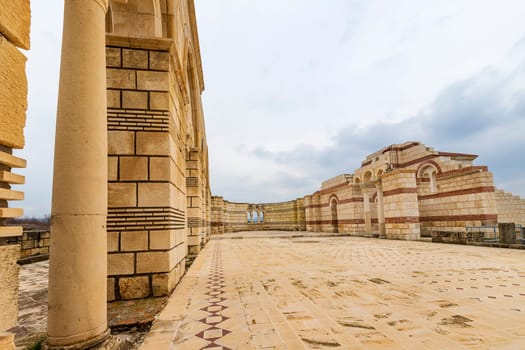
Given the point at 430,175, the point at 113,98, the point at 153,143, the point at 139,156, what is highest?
the point at 113,98

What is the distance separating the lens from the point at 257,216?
33062mm

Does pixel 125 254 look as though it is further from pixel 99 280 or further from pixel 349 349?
pixel 349 349

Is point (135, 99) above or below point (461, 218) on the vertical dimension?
above

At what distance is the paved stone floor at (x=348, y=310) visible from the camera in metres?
2.44

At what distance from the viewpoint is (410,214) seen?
1373 cm

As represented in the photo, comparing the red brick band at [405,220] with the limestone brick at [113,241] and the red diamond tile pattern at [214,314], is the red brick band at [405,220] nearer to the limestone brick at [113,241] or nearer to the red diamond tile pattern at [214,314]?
the red diamond tile pattern at [214,314]

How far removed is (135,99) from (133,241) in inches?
87.5

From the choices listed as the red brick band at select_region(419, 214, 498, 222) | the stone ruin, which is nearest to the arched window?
the red brick band at select_region(419, 214, 498, 222)

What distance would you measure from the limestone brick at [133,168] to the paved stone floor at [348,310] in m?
1.90

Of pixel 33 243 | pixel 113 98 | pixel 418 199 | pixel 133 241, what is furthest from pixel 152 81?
pixel 418 199

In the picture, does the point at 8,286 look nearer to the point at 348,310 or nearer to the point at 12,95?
the point at 12,95

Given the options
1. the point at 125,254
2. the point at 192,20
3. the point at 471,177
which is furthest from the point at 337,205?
the point at 125,254

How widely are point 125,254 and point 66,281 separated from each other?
2008 millimetres

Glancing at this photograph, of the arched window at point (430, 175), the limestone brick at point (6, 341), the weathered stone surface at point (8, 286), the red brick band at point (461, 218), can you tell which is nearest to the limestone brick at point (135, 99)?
the weathered stone surface at point (8, 286)
